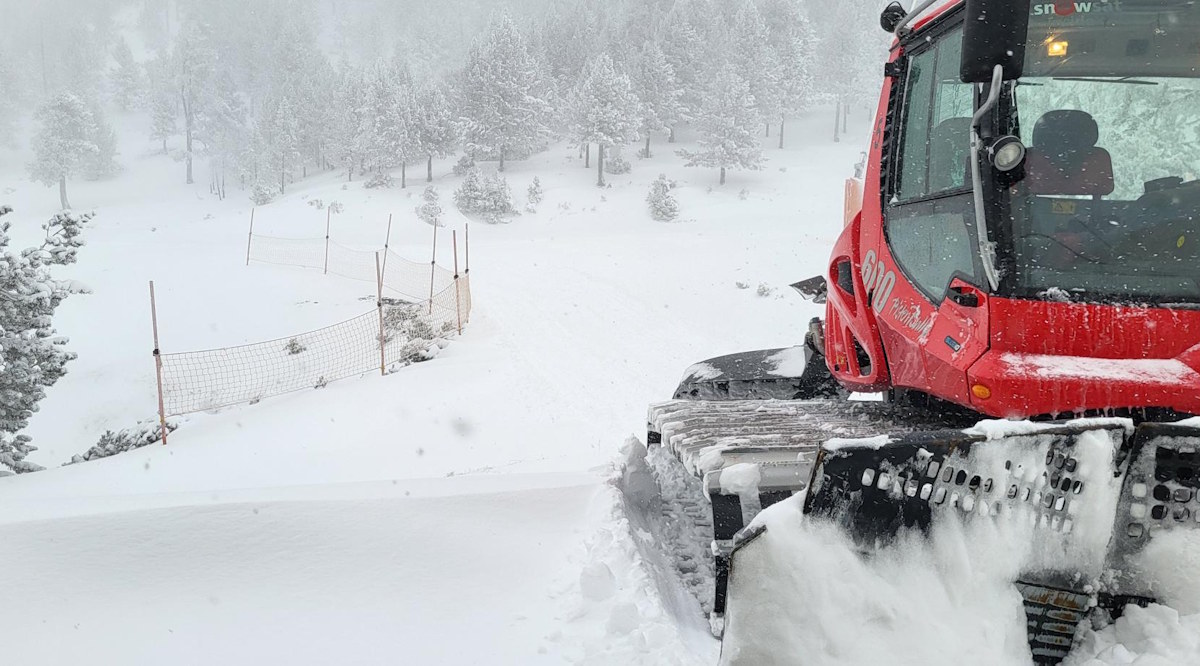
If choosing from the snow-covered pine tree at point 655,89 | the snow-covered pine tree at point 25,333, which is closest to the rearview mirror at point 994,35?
the snow-covered pine tree at point 25,333

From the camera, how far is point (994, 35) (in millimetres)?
2205

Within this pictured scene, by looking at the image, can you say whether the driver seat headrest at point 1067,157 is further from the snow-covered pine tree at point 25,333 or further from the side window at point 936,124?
the snow-covered pine tree at point 25,333

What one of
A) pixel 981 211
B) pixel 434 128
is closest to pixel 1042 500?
pixel 981 211

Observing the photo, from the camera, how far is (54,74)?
83438mm

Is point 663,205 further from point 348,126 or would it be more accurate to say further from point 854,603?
point 854,603

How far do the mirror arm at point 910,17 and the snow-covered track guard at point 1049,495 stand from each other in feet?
6.86

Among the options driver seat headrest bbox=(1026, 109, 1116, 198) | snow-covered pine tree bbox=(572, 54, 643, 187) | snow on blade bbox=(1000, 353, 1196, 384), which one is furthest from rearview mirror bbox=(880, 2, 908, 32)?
snow-covered pine tree bbox=(572, 54, 643, 187)

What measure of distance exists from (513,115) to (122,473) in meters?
45.0

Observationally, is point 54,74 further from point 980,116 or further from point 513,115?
point 980,116

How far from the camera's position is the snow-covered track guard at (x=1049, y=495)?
1902 mm

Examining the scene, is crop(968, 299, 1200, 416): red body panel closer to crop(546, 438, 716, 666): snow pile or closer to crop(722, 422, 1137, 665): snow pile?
crop(722, 422, 1137, 665): snow pile

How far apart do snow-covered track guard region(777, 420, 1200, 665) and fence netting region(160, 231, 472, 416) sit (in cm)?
934

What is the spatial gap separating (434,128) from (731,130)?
19.9 metres

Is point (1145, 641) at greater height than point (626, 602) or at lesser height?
greater
